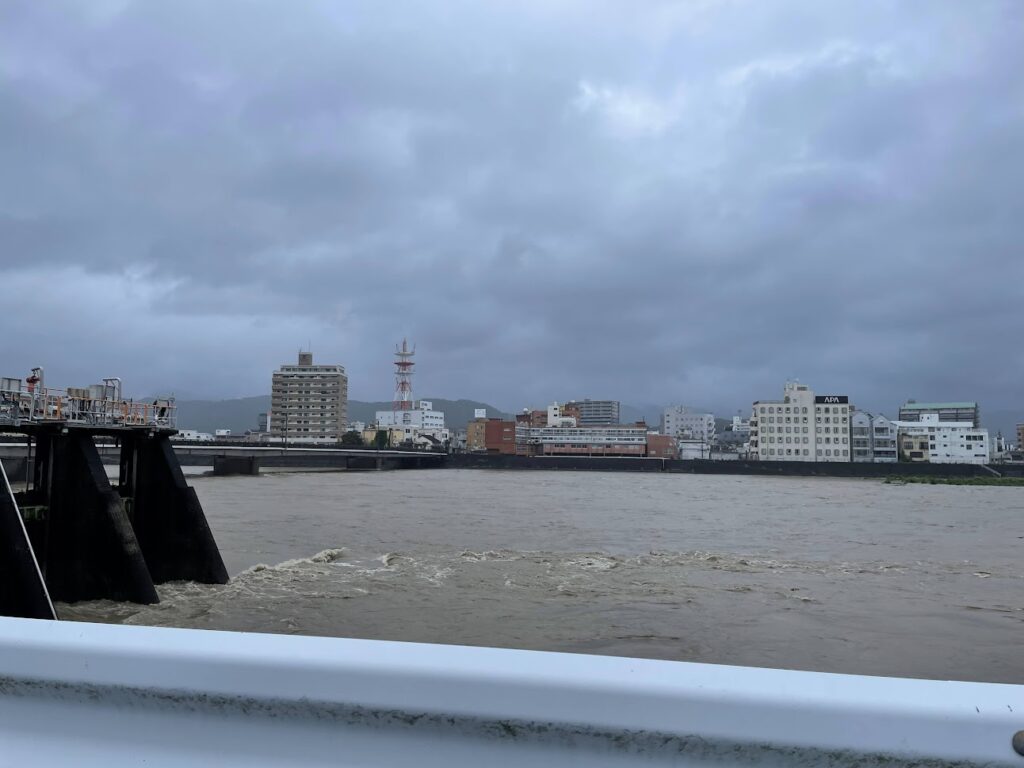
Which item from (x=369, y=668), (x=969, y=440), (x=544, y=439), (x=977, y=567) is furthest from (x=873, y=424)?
(x=369, y=668)

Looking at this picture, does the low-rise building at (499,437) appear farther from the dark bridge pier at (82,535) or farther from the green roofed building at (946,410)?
the dark bridge pier at (82,535)

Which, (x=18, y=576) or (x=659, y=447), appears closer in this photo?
(x=18, y=576)

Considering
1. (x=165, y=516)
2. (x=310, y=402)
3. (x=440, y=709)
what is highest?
(x=310, y=402)

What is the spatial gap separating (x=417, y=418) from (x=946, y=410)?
364 feet

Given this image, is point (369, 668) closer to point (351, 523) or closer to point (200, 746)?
point (200, 746)

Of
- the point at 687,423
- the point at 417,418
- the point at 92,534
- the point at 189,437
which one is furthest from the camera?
the point at 687,423

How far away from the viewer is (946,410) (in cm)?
14875

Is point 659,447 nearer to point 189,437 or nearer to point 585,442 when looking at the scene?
point 585,442

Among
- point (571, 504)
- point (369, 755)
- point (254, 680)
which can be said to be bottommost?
point (571, 504)

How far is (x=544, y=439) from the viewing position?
126 metres

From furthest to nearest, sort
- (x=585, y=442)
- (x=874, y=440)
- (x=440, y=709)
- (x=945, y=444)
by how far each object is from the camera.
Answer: (x=585, y=442), (x=874, y=440), (x=945, y=444), (x=440, y=709)

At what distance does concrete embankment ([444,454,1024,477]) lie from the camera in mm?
85188

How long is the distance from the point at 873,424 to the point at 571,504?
277 feet

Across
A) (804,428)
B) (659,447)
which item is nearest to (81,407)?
(804,428)
